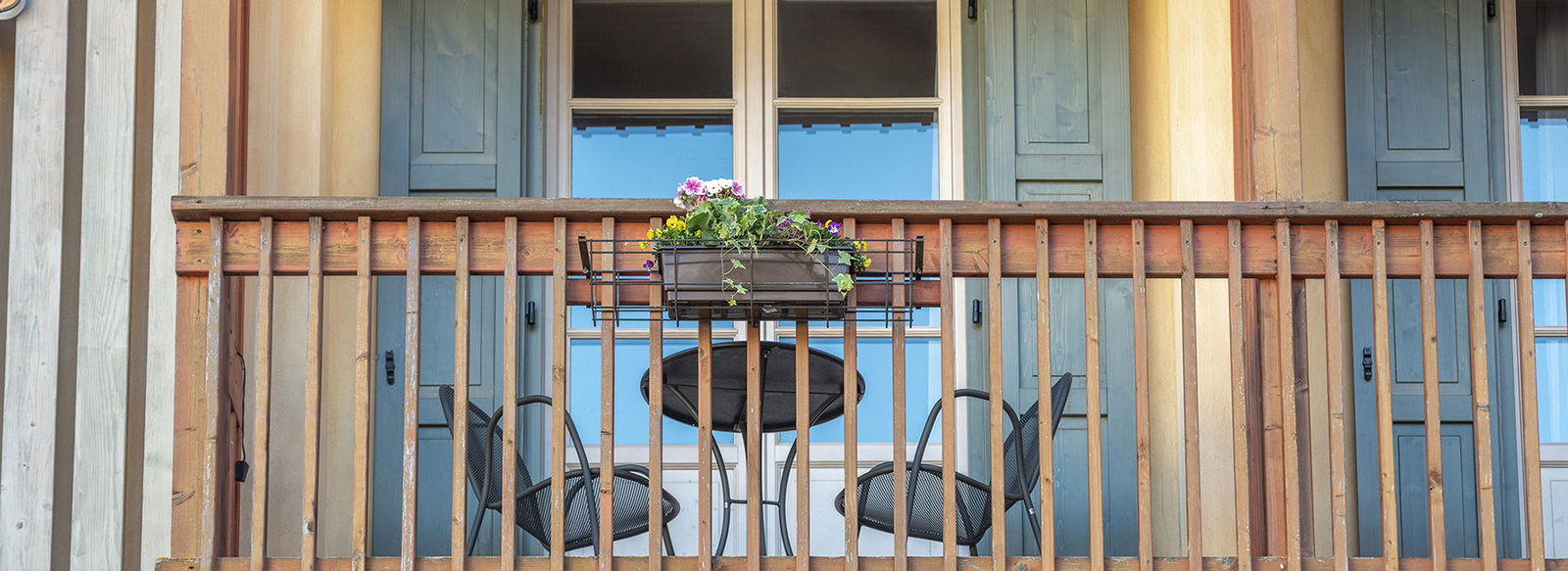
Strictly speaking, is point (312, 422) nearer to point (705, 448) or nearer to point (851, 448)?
point (705, 448)

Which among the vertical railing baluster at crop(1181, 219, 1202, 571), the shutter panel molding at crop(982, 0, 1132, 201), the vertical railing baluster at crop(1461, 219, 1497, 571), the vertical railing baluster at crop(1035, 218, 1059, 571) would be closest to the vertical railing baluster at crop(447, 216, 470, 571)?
the vertical railing baluster at crop(1035, 218, 1059, 571)

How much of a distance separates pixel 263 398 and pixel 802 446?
115cm

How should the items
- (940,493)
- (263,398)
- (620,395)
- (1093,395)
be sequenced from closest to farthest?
(263,398), (1093,395), (940,493), (620,395)

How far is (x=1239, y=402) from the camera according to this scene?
3.50 meters

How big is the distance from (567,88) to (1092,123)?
65.4 inches

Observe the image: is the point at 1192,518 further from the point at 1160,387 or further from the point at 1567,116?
the point at 1567,116

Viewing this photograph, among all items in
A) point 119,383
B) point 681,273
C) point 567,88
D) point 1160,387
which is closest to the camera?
point 681,273

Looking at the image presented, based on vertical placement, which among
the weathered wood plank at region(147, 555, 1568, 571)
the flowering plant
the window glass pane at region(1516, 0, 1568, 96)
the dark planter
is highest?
the window glass pane at region(1516, 0, 1568, 96)

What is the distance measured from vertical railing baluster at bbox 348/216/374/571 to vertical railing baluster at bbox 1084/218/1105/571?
1530 millimetres

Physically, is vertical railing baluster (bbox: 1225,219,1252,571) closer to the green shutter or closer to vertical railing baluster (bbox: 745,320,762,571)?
vertical railing baluster (bbox: 745,320,762,571)

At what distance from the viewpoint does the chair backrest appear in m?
3.85

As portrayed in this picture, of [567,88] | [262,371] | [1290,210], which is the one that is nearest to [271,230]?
[262,371]

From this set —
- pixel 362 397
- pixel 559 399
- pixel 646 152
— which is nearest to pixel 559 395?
pixel 559 399

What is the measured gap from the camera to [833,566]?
11.2ft
